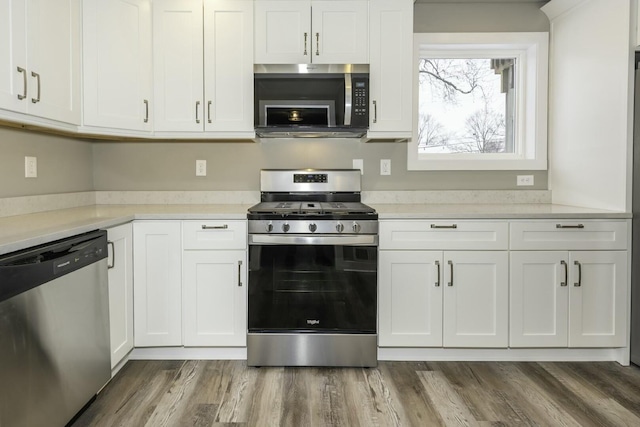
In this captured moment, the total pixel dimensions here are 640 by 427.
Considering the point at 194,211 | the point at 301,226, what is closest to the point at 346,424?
the point at 301,226

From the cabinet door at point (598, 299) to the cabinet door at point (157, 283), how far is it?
7.22 feet

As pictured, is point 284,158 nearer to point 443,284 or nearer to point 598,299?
point 443,284

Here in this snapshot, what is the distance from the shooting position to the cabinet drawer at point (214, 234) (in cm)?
265

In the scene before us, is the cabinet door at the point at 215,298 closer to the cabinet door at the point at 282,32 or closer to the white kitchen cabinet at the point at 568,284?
the cabinet door at the point at 282,32

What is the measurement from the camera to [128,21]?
272cm

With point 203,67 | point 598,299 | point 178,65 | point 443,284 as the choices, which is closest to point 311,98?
point 203,67

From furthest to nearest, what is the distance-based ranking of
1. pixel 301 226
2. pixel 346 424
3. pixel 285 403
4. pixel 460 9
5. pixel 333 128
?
1. pixel 460 9
2. pixel 333 128
3. pixel 301 226
4. pixel 285 403
5. pixel 346 424

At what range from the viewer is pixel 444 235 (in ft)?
8.69

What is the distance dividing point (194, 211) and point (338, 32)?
54.0 inches

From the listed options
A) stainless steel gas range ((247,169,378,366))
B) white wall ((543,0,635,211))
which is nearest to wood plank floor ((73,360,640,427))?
stainless steel gas range ((247,169,378,366))

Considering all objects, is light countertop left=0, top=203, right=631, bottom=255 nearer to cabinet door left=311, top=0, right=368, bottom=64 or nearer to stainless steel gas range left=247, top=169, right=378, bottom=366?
stainless steel gas range left=247, top=169, right=378, bottom=366

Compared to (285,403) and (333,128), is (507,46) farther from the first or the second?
(285,403)

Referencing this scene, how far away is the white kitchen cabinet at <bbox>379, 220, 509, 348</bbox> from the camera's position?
8.68ft

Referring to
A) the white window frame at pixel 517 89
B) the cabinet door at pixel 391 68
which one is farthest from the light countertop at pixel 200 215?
the cabinet door at pixel 391 68
